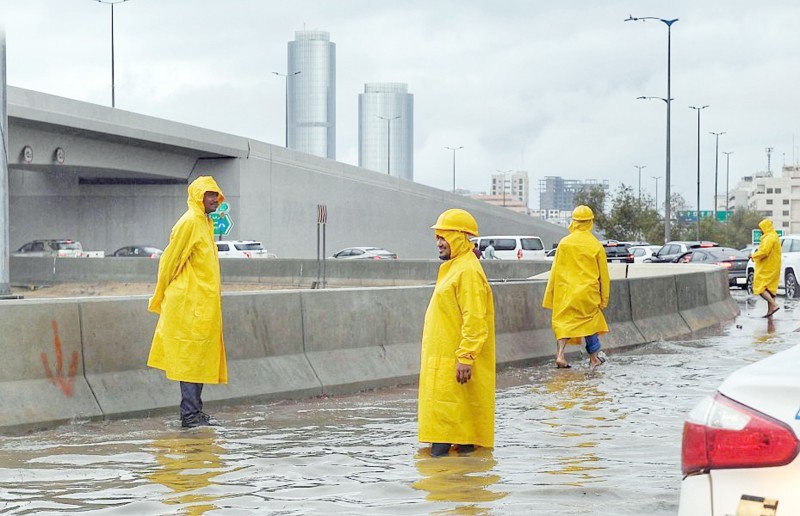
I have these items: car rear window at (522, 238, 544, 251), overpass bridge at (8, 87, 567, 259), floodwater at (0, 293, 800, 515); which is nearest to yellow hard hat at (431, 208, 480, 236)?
floodwater at (0, 293, 800, 515)

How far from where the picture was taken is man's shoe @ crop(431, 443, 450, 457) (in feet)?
27.2

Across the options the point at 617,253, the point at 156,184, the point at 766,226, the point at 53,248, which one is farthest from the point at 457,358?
the point at 156,184

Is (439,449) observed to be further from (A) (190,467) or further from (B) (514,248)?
(B) (514,248)

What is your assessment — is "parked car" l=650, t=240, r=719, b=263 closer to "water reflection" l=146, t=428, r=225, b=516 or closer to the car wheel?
the car wheel


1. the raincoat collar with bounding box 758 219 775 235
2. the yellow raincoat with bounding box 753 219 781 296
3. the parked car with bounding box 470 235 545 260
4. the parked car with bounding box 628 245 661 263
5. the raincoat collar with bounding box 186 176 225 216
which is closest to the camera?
the raincoat collar with bounding box 186 176 225 216

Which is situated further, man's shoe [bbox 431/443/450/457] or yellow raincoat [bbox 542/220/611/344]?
yellow raincoat [bbox 542/220/611/344]

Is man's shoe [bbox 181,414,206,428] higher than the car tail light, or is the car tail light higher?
the car tail light

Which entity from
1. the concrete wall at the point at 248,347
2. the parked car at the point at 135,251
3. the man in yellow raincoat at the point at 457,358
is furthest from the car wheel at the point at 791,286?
the parked car at the point at 135,251

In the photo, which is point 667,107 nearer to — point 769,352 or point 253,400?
point 769,352

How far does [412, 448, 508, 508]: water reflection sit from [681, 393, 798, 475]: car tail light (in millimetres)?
3223

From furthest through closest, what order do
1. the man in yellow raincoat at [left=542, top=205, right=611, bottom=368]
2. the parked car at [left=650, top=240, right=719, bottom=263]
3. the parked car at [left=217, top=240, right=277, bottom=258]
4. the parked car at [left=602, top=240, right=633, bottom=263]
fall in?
the parked car at [left=602, top=240, right=633, bottom=263] → the parked car at [left=217, top=240, right=277, bottom=258] → the parked car at [left=650, top=240, right=719, bottom=263] → the man in yellow raincoat at [left=542, top=205, right=611, bottom=368]

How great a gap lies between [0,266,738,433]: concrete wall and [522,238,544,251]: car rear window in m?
38.1

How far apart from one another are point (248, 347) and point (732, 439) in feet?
27.8

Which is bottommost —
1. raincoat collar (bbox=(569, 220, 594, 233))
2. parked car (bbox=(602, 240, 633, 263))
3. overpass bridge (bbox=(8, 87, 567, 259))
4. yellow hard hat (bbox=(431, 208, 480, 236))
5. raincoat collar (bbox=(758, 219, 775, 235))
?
parked car (bbox=(602, 240, 633, 263))
